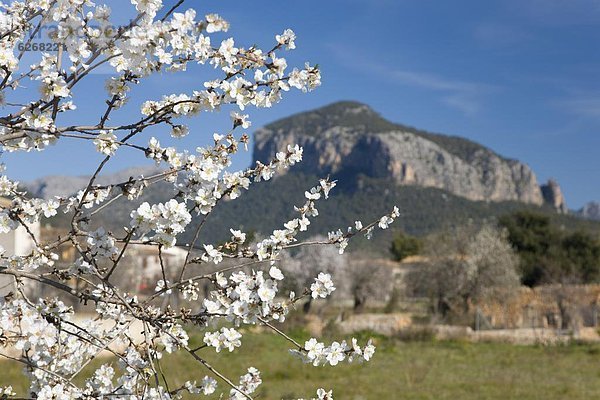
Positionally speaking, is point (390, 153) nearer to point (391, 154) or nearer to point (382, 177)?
point (391, 154)

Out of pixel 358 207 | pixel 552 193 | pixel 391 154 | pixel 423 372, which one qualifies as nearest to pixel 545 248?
pixel 423 372

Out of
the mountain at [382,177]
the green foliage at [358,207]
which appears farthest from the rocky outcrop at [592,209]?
the green foliage at [358,207]

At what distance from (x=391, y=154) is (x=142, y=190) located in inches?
4938

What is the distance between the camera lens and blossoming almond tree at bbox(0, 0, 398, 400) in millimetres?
2381

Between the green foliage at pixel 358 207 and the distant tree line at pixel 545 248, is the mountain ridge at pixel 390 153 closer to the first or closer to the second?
the green foliage at pixel 358 207

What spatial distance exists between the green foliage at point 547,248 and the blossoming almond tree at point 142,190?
39634 millimetres

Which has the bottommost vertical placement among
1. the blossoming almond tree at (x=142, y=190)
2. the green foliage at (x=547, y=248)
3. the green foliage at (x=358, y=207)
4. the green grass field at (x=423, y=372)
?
the green grass field at (x=423, y=372)

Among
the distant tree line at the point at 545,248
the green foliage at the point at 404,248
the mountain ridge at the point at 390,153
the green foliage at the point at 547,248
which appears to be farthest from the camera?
the mountain ridge at the point at 390,153

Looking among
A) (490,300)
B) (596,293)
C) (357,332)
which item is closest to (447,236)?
(490,300)

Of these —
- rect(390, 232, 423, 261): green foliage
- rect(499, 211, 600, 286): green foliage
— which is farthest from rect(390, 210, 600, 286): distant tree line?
rect(390, 232, 423, 261): green foliage

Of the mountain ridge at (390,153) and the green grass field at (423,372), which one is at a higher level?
the mountain ridge at (390,153)

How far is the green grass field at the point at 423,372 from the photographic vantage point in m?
12.0

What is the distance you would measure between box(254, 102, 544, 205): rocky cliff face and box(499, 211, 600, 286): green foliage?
76663 mm

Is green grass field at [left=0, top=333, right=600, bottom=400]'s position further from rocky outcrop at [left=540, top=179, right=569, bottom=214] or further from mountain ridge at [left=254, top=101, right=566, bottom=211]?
rocky outcrop at [left=540, top=179, right=569, bottom=214]
